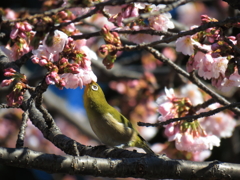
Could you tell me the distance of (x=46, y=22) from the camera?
5.69 ft

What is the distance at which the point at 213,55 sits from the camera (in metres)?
2.04

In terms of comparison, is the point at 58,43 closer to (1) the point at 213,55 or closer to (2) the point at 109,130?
(1) the point at 213,55

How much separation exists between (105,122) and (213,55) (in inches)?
51.4

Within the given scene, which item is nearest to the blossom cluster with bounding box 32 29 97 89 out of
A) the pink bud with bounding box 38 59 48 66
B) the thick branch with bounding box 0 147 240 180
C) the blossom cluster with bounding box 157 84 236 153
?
the pink bud with bounding box 38 59 48 66

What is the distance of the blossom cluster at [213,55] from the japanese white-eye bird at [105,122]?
0.99 meters

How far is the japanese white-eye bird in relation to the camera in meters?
3.10

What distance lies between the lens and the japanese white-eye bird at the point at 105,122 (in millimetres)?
3098

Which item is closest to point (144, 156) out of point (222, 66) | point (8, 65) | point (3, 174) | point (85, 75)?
point (85, 75)

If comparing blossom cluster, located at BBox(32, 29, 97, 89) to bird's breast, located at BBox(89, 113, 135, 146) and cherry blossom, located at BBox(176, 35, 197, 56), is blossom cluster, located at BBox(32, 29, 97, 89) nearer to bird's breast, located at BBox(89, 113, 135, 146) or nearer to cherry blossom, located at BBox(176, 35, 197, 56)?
cherry blossom, located at BBox(176, 35, 197, 56)

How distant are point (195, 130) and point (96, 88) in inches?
34.3

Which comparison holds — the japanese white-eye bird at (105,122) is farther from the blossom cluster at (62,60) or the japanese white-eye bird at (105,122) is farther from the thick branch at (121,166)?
the thick branch at (121,166)

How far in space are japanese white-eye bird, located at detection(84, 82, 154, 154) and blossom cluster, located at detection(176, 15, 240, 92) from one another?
0.99 m

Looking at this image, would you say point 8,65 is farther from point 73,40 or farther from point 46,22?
point 46,22

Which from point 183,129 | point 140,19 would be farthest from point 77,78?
point 183,129
